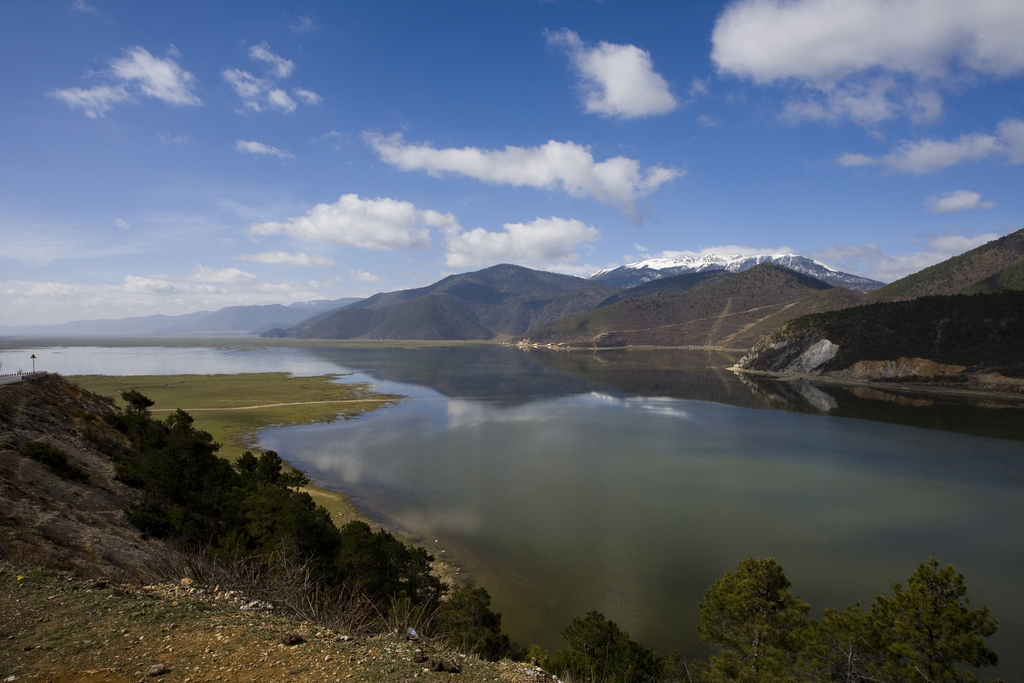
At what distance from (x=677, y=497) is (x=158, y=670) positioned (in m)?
25.3

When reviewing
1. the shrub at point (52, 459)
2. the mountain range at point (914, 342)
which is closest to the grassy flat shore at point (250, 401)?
the shrub at point (52, 459)

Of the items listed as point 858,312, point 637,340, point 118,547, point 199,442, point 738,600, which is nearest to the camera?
point 738,600

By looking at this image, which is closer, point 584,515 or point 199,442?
point 199,442

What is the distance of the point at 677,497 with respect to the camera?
2666cm

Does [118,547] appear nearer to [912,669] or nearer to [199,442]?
[199,442]

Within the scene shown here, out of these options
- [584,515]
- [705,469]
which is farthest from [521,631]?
[705,469]

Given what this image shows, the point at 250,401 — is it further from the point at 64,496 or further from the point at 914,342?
the point at 914,342

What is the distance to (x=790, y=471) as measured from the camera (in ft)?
105

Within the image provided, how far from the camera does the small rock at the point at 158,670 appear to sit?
5719mm

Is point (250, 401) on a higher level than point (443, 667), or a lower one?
lower

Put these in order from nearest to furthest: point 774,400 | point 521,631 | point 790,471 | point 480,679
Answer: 1. point 480,679
2. point 521,631
3. point 790,471
4. point 774,400

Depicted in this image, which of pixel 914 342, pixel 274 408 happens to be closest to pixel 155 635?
pixel 274 408

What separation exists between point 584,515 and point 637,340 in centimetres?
16289

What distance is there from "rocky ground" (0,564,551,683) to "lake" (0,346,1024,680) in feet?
31.8
